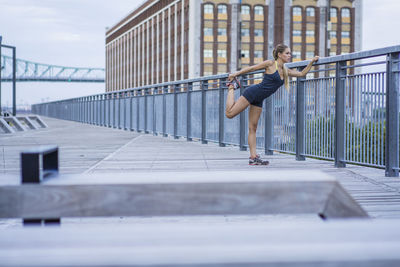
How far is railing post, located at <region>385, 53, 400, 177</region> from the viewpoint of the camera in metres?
6.51

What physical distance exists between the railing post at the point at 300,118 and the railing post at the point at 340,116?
1140 mm

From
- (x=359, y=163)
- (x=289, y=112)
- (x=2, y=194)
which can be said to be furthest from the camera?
(x=289, y=112)

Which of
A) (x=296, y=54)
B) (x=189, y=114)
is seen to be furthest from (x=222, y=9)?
(x=189, y=114)

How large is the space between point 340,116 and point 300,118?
4.02 feet

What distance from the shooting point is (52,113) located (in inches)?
2355

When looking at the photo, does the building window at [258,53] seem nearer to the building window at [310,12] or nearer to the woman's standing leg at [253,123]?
the building window at [310,12]

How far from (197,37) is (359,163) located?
216ft

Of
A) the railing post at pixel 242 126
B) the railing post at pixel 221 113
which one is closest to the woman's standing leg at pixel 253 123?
the railing post at pixel 242 126

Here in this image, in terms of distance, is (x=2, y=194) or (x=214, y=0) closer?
(x=2, y=194)

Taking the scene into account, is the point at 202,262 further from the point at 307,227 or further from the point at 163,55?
the point at 163,55

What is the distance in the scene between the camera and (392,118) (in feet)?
21.5

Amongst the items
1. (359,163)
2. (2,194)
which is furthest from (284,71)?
(2,194)

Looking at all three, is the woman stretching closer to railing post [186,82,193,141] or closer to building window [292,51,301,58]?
railing post [186,82,193,141]

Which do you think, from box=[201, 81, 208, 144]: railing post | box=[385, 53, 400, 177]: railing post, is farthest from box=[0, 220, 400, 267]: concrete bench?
box=[201, 81, 208, 144]: railing post
